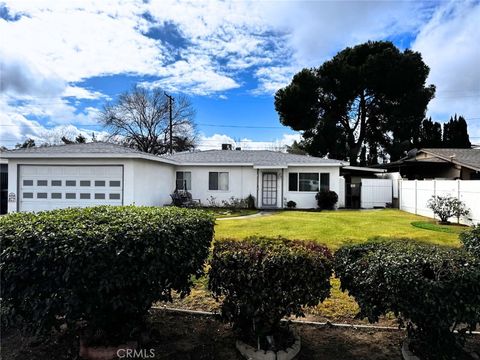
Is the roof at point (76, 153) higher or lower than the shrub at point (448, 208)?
higher

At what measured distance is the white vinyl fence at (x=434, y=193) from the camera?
12.1 metres

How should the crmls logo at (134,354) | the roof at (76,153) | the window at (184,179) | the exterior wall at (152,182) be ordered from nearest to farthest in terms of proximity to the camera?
the crmls logo at (134,354) < the roof at (76,153) < the exterior wall at (152,182) < the window at (184,179)

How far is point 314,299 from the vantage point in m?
3.18

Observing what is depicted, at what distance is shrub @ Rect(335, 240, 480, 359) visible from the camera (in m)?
2.66

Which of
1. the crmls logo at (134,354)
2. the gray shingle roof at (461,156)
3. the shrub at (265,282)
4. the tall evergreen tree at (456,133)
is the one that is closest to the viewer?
the shrub at (265,282)

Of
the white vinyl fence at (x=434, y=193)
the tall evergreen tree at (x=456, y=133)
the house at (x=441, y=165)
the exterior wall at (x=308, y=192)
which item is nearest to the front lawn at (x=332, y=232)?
the white vinyl fence at (x=434, y=193)

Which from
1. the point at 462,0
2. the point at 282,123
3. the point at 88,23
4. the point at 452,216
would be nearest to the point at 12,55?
the point at 88,23

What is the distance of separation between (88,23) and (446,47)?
11.8 m

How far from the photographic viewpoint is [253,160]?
20562mm

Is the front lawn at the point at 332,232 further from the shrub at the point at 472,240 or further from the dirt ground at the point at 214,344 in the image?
the shrub at the point at 472,240

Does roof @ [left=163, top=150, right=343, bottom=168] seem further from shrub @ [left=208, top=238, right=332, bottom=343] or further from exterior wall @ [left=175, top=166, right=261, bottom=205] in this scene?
shrub @ [left=208, top=238, right=332, bottom=343]

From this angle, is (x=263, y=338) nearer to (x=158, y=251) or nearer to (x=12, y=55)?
(x=158, y=251)

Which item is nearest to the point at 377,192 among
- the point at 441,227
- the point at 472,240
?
the point at 441,227

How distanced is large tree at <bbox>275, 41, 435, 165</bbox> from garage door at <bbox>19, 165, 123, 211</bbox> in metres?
21.8
